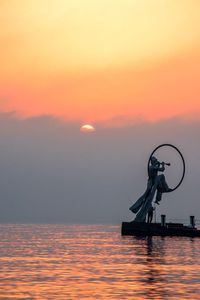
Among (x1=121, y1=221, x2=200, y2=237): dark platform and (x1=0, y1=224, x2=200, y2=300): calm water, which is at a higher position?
(x1=121, y1=221, x2=200, y2=237): dark platform

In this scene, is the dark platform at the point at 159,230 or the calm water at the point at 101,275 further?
the dark platform at the point at 159,230

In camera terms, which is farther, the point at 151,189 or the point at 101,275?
the point at 151,189

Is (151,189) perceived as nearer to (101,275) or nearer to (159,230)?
(159,230)

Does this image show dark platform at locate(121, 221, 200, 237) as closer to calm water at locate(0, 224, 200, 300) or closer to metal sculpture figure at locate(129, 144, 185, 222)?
metal sculpture figure at locate(129, 144, 185, 222)

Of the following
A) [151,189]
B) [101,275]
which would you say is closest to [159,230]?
[151,189]

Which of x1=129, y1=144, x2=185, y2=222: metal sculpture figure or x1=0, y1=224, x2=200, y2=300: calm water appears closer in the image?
x1=0, y1=224, x2=200, y2=300: calm water

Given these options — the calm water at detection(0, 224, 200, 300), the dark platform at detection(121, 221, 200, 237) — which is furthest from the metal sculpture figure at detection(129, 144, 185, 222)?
the calm water at detection(0, 224, 200, 300)

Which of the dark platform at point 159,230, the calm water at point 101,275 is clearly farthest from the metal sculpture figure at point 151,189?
the calm water at point 101,275

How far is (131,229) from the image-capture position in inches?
5049

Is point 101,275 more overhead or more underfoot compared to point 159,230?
more underfoot

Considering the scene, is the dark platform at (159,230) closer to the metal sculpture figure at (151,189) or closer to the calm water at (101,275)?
the metal sculpture figure at (151,189)

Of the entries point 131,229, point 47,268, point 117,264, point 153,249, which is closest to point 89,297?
point 47,268

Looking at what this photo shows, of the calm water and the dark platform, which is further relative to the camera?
the dark platform

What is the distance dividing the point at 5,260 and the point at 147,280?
918 inches
